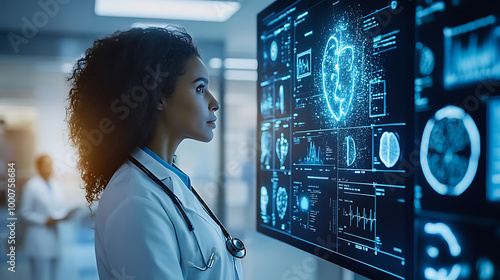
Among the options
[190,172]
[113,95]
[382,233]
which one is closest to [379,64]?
[382,233]

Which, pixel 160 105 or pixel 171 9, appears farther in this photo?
pixel 171 9

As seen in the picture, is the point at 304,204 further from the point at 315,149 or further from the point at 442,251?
the point at 442,251

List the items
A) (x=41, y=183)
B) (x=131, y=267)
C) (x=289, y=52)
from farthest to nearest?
1. (x=41, y=183)
2. (x=289, y=52)
3. (x=131, y=267)

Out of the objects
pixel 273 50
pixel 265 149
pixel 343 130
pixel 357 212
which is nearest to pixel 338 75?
pixel 343 130

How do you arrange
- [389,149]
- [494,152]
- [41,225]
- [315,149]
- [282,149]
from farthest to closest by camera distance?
[41,225] → [282,149] → [315,149] → [389,149] → [494,152]

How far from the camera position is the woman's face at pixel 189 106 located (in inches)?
48.1

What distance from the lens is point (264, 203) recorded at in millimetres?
1843

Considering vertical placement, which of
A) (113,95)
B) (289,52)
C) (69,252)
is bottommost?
(69,252)

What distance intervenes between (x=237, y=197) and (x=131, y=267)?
325 centimetres

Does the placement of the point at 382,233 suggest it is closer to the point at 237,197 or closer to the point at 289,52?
the point at 289,52

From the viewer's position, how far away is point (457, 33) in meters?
0.88

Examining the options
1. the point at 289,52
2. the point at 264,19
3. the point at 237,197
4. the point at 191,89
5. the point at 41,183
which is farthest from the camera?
the point at 237,197

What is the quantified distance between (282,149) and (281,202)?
0.21 metres

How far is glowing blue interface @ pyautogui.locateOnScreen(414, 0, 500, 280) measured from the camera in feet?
2.68
